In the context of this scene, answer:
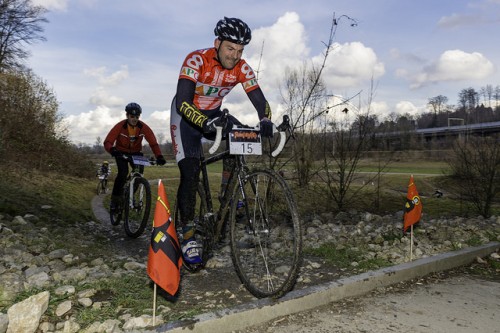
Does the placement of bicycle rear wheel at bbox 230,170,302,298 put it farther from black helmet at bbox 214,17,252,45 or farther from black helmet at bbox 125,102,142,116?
black helmet at bbox 125,102,142,116

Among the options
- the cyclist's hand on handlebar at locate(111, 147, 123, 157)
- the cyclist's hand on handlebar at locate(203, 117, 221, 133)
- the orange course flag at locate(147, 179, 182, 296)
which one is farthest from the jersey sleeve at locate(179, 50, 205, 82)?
the cyclist's hand on handlebar at locate(111, 147, 123, 157)

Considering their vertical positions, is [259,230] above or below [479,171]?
below

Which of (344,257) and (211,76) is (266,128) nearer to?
(211,76)

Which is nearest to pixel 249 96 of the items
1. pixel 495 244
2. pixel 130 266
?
pixel 130 266

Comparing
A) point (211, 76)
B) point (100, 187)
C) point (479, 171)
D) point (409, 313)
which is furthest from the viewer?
point (100, 187)

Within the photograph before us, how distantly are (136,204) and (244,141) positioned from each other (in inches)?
164

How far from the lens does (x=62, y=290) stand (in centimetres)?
325

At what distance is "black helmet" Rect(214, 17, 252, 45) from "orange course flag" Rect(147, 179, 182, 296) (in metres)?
1.60

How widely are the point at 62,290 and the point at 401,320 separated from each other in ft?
9.13

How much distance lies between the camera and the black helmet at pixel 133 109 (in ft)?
23.6

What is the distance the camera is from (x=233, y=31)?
3744mm

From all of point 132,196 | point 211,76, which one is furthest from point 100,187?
point 211,76

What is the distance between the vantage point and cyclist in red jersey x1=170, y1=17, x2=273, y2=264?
3771 mm

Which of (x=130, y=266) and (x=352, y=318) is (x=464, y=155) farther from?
(x=130, y=266)
